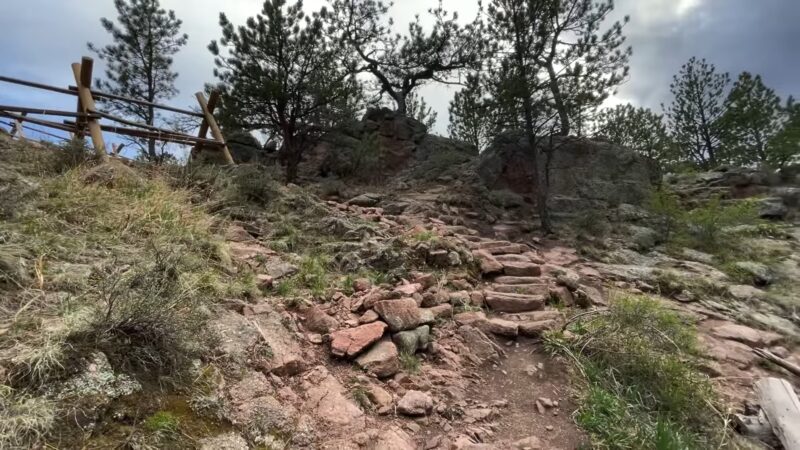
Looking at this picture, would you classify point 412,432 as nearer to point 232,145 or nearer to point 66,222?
point 66,222

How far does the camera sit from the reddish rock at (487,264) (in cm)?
585

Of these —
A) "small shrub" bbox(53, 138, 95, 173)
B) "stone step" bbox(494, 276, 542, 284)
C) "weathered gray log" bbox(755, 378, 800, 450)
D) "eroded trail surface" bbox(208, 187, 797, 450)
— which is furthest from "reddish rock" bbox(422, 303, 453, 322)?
"small shrub" bbox(53, 138, 95, 173)

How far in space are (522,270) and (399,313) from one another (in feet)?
9.27

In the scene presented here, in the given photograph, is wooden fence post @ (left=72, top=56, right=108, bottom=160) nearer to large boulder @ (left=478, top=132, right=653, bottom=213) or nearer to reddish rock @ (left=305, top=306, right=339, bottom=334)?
reddish rock @ (left=305, top=306, right=339, bottom=334)

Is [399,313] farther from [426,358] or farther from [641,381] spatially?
[641,381]

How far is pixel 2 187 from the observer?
138 inches

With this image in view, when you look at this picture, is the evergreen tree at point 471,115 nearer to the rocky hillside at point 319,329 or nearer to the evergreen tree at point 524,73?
the evergreen tree at point 524,73

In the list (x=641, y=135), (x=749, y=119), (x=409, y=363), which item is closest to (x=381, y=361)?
(x=409, y=363)

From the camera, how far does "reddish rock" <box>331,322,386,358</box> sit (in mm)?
3275

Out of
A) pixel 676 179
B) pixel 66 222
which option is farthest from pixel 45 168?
pixel 676 179

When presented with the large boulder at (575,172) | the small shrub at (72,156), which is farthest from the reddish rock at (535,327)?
the large boulder at (575,172)

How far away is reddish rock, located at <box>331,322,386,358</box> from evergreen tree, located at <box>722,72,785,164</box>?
56.3 feet

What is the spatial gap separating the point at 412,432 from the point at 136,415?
5.29 ft

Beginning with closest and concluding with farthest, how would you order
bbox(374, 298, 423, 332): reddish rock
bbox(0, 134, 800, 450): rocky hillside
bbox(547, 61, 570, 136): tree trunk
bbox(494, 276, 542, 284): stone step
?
bbox(0, 134, 800, 450): rocky hillside, bbox(374, 298, 423, 332): reddish rock, bbox(494, 276, 542, 284): stone step, bbox(547, 61, 570, 136): tree trunk
